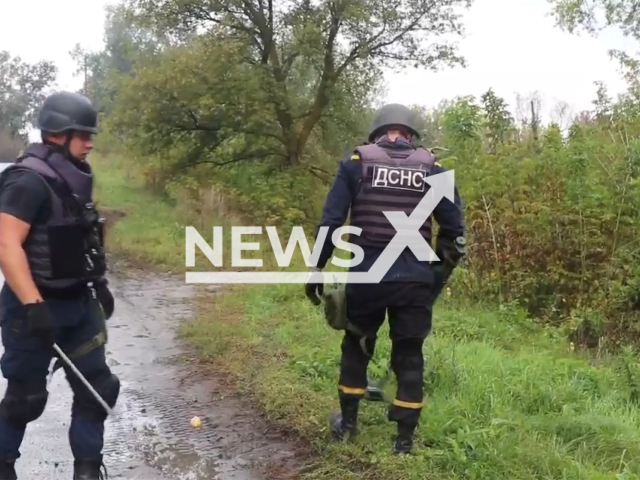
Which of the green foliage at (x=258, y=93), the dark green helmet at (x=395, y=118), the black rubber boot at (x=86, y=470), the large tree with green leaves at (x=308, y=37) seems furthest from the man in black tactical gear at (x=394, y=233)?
the large tree with green leaves at (x=308, y=37)

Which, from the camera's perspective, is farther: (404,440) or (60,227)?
(404,440)

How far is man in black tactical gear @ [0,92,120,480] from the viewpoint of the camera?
3285mm

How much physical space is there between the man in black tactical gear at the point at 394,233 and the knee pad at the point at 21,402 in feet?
5.29

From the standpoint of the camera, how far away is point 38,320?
3.23 m

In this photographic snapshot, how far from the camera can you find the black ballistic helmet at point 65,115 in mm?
3477

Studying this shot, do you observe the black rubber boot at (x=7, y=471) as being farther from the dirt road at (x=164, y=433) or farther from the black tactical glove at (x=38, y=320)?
the black tactical glove at (x=38, y=320)

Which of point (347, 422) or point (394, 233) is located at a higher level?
point (394, 233)

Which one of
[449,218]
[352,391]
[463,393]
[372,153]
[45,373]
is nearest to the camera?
[45,373]

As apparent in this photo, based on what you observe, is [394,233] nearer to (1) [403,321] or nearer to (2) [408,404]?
(1) [403,321]

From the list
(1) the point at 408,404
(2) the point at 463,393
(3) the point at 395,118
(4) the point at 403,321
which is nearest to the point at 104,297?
(4) the point at 403,321

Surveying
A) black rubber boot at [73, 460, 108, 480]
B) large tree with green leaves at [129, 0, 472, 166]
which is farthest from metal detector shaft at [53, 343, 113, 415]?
large tree with green leaves at [129, 0, 472, 166]

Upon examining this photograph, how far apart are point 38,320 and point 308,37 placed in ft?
47.1

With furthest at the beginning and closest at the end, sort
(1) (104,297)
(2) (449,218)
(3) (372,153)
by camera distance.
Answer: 1. (2) (449,218)
2. (3) (372,153)
3. (1) (104,297)

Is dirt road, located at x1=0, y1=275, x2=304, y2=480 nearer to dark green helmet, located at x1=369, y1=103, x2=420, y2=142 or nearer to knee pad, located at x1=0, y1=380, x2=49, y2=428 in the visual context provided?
knee pad, located at x1=0, y1=380, x2=49, y2=428
